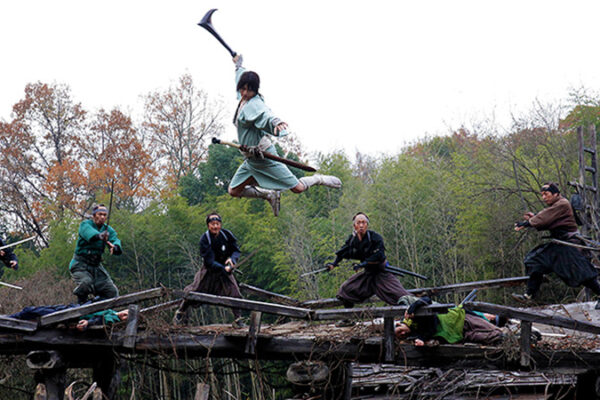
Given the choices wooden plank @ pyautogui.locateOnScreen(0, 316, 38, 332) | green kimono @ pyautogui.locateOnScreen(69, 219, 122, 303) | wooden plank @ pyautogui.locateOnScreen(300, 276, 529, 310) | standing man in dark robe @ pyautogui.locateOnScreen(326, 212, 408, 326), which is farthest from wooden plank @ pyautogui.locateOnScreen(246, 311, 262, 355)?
wooden plank @ pyautogui.locateOnScreen(0, 316, 38, 332)

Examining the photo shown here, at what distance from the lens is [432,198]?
1856 centimetres

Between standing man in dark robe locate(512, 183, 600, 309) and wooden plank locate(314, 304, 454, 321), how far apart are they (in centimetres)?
259

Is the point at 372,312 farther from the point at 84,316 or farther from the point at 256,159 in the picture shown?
the point at 84,316

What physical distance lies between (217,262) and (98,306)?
1841mm

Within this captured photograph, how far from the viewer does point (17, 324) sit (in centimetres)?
752

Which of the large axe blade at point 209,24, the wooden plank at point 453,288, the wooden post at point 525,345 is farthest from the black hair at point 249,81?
the wooden post at point 525,345

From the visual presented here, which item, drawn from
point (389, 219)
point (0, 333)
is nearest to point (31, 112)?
point (389, 219)

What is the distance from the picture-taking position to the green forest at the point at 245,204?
721 inches

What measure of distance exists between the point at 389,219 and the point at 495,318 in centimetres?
1094

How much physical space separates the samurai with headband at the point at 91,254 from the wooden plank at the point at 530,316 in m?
4.08

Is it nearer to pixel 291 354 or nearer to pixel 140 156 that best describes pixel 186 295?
pixel 291 354

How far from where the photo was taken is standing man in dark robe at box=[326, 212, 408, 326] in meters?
8.46

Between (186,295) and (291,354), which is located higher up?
(186,295)

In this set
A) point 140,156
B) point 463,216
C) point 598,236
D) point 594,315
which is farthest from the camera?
point 140,156
